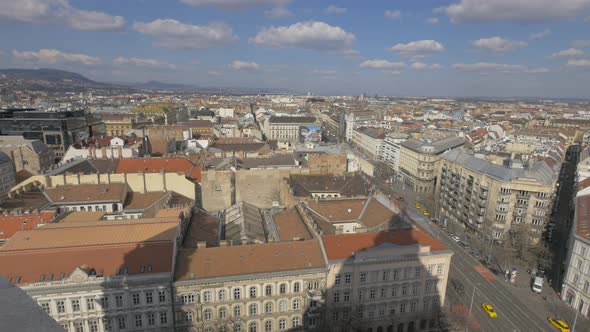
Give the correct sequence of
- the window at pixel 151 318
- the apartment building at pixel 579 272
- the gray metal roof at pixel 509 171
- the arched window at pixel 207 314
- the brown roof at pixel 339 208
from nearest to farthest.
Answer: the window at pixel 151 318 → the arched window at pixel 207 314 → the apartment building at pixel 579 272 → the brown roof at pixel 339 208 → the gray metal roof at pixel 509 171

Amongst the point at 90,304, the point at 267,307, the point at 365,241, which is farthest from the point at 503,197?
the point at 90,304

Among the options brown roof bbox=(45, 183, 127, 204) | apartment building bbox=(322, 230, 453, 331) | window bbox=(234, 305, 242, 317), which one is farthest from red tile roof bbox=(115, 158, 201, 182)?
apartment building bbox=(322, 230, 453, 331)

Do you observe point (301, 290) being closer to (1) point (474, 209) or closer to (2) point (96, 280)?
(2) point (96, 280)

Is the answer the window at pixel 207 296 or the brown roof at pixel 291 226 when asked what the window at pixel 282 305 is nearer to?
the window at pixel 207 296

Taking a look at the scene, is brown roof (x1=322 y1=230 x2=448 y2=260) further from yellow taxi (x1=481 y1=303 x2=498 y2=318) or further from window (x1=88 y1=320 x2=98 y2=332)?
window (x1=88 y1=320 x2=98 y2=332)

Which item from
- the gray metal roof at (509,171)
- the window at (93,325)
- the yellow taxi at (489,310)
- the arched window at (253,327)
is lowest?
the yellow taxi at (489,310)

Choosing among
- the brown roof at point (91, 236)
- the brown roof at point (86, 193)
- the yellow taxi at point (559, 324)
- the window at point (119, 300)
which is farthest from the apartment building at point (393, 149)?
the window at point (119, 300)

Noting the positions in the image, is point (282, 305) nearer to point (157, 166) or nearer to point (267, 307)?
point (267, 307)

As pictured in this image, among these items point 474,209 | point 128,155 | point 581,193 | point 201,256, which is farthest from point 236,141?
point 581,193
